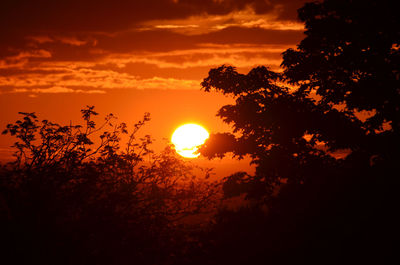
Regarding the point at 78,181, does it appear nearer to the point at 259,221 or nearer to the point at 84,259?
the point at 84,259

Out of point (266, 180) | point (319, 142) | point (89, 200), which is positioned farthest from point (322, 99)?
point (89, 200)

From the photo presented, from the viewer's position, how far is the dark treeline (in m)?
11.3

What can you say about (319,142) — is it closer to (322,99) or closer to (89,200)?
(322,99)

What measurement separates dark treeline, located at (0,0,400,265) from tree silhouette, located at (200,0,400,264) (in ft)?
0.15

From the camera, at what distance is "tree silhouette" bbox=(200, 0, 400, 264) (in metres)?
12.5

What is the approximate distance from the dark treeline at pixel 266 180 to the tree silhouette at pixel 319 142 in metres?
0.04

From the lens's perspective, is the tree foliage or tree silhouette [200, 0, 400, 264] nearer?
tree silhouette [200, 0, 400, 264]

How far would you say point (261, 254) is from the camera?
13164mm

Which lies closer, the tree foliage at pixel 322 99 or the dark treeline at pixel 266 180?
the dark treeline at pixel 266 180

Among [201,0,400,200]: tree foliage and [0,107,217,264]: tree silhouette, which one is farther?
[201,0,400,200]: tree foliage

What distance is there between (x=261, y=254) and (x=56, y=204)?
722cm

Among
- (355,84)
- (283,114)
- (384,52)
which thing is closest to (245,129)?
(283,114)

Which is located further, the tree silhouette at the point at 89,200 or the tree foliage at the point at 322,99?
the tree foliage at the point at 322,99

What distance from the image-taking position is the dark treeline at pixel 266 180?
37.2 feet
